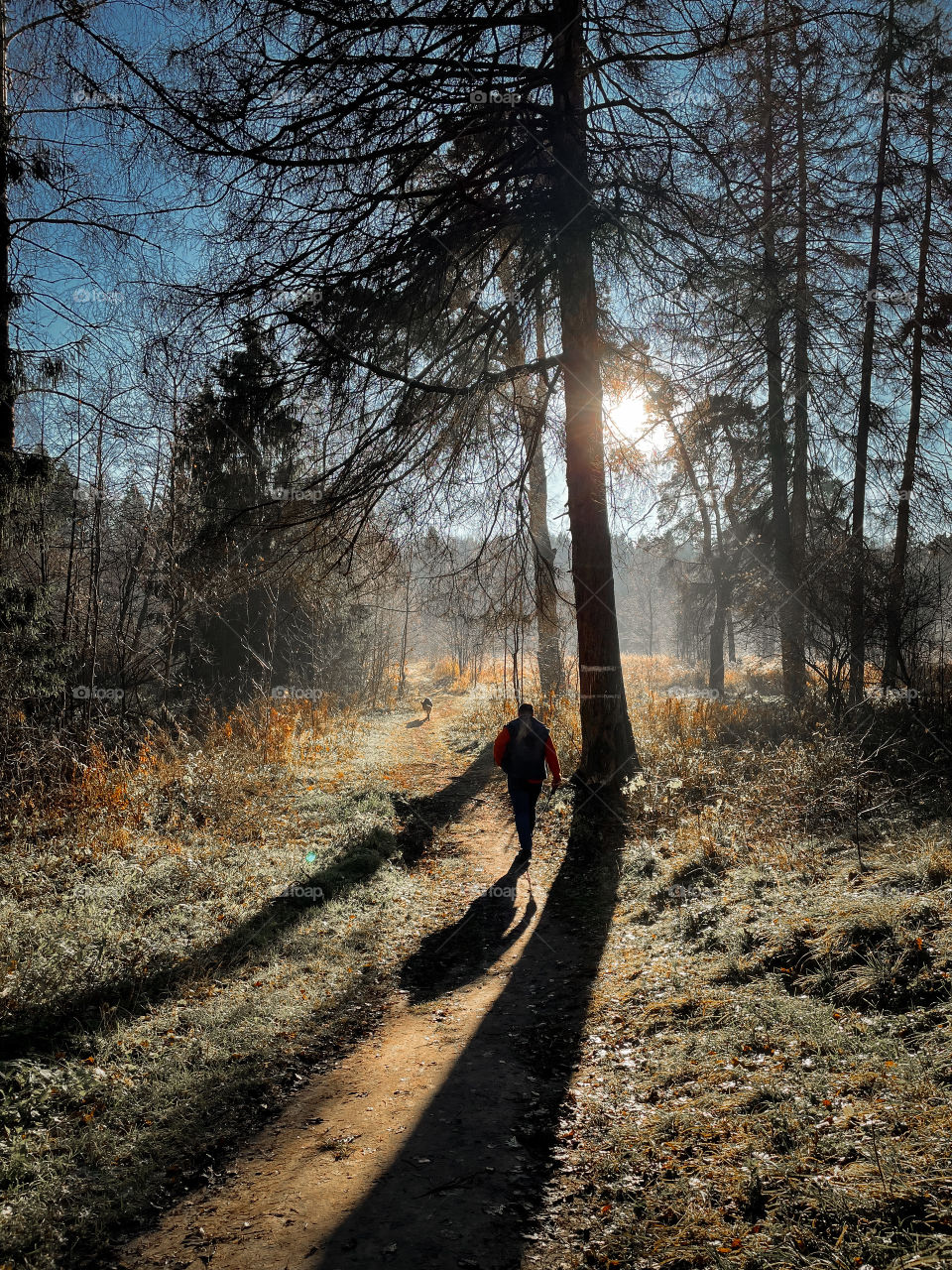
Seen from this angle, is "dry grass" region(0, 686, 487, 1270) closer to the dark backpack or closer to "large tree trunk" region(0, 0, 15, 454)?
the dark backpack

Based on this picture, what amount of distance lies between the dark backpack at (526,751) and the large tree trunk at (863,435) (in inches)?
254

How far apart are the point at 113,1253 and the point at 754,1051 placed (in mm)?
3377

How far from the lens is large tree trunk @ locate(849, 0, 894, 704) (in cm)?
1166

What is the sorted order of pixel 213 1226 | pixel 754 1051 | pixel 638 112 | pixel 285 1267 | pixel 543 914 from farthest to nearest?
pixel 638 112, pixel 543 914, pixel 754 1051, pixel 213 1226, pixel 285 1267

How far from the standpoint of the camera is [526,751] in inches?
337

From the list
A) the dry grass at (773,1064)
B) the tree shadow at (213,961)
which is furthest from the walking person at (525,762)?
the dry grass at (773,1064)

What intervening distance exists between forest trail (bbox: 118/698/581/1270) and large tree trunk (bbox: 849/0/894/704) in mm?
8660

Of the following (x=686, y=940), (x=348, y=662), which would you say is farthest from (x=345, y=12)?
(x=348, y=662)

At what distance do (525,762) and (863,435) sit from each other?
1077 cm

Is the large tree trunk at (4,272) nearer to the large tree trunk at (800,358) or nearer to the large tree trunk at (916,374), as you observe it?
the large tree trunk at (800,358)

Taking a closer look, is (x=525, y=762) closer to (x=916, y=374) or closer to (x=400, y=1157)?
(x=400, y=1157)

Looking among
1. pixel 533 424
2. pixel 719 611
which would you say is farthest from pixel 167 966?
pixel 719 611

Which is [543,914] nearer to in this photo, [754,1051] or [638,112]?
[754,1051]

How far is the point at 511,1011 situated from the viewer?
5297 mm
